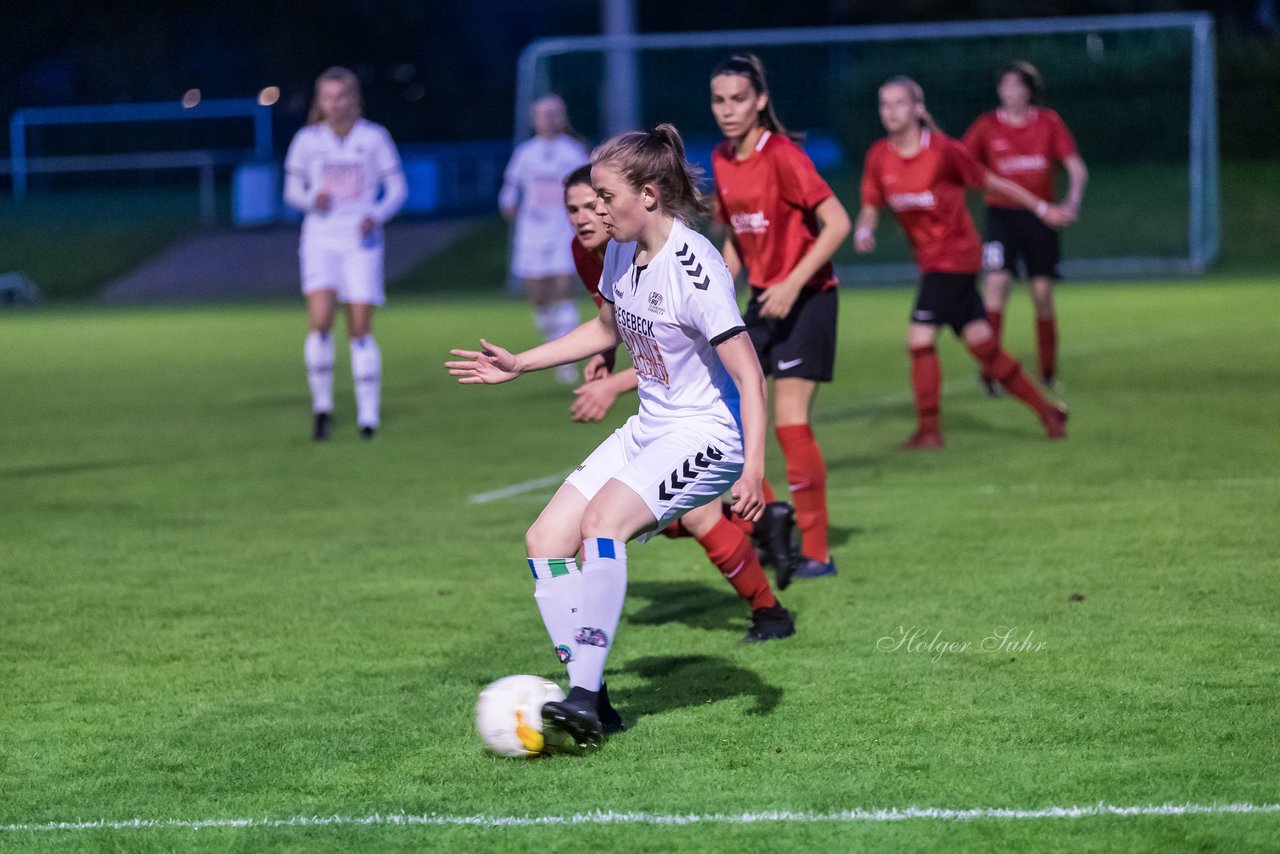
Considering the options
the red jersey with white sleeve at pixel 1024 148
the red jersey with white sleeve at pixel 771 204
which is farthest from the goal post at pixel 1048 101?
the red jersey with white sleeve at pixel 771 204

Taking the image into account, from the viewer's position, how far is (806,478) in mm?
6699

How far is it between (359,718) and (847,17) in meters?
33.6

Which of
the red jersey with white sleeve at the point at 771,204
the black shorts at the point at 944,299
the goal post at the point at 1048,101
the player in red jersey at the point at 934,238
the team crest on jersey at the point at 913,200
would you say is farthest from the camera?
the goal post at the point at 1048,101

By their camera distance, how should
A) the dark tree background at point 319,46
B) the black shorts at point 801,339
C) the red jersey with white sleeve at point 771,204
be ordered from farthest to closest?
1. the dark tree background at point 319,46
2. the black shorts at point 801,339
3. the red jersey with white sleeve at point 771,204

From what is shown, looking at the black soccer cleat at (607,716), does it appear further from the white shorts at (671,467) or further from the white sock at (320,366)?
the white sock at (320,366)

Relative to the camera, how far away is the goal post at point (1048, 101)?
26.7 metres

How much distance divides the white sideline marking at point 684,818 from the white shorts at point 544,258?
37.9 ft

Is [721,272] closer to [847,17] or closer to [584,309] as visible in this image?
[584,309]

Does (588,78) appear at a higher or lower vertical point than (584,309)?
higher

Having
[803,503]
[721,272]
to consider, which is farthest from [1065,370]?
[721,272]

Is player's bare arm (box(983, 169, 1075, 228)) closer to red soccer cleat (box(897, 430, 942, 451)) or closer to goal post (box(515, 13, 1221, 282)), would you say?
red soccer cleat (box(897, 430, 942, 451))

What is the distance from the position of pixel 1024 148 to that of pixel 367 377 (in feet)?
16.3

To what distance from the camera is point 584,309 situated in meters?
23.2

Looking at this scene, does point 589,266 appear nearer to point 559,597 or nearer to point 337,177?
point 559,597
